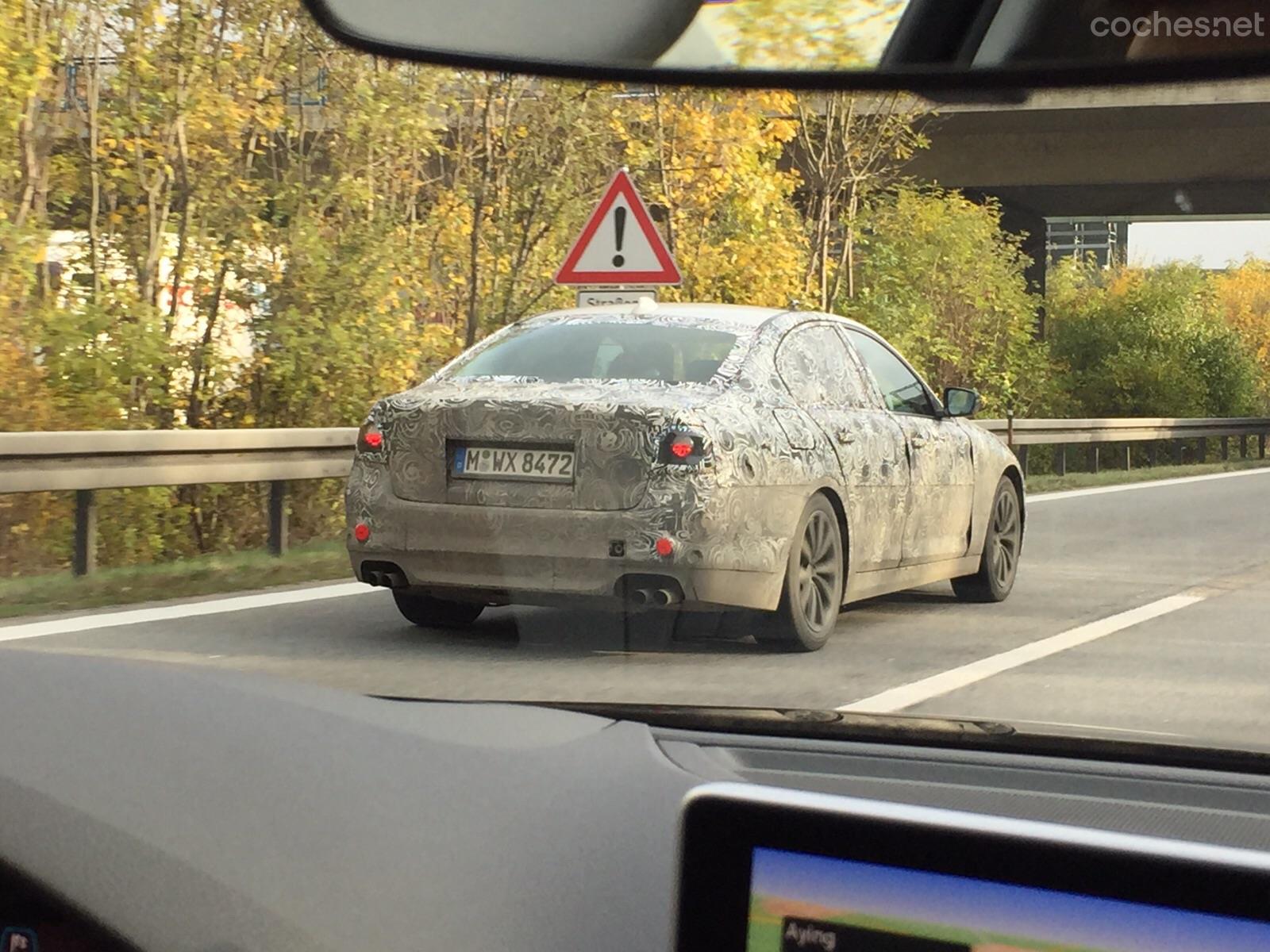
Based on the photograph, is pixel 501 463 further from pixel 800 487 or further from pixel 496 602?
pixel 800 487

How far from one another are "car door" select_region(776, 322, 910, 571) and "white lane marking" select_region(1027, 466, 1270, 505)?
1.98 metres

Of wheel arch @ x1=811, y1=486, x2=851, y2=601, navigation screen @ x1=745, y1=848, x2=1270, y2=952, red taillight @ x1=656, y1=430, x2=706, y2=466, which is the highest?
red taillight @ x1=656, y1=430, x2=706, y2=466

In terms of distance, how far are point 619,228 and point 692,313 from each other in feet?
7.34

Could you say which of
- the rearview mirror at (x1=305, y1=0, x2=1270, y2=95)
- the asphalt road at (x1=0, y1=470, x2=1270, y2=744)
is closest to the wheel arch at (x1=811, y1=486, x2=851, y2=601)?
the asphalt road at (x1=0, y1=470, x2=1270, y2=744)

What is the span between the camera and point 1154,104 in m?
2.17

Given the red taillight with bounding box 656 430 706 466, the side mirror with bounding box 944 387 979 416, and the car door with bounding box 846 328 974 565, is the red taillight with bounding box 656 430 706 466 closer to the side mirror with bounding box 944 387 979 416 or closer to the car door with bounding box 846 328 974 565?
the car door with bounding box 846 328 974 565

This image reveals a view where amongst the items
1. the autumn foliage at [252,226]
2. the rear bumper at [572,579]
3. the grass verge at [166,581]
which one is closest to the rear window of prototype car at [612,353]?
the autumn foliage at [252,226]

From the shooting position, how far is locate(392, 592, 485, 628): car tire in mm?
6477

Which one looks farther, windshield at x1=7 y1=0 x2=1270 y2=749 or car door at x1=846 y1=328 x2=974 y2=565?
car door at x1=846 y1=328 x2=974 y2=565

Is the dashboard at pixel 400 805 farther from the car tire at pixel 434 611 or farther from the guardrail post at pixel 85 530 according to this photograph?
the guardrail post at pixel 85 530

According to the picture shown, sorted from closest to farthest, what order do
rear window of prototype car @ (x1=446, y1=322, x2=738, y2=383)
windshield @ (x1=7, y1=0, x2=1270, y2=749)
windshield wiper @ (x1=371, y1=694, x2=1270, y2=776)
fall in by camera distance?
windshield wiper @ (x1=371, y1=694, x2=1270, y2=776), windshield @ (x1=7, y1=0, x2=1270, y2=749), rear window of prototype car @ (x1=446, y1=322, x2=738, y2=383)

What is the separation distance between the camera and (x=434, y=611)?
662cm
